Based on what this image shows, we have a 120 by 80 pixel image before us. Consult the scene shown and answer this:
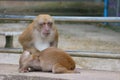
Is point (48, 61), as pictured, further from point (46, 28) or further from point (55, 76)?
point (46, 28)

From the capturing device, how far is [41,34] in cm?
497

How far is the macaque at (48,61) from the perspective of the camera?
191 inches

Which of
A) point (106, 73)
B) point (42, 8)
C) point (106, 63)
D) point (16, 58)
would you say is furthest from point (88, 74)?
point (42, 8)

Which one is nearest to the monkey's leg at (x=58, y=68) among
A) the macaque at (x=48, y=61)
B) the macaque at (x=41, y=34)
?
the macaque at (x=48, y=61)

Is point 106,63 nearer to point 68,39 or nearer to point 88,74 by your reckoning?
point 88,74

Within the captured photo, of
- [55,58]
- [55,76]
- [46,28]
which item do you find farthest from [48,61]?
[46,28]

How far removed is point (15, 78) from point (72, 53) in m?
1.27

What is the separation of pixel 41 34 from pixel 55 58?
371mm

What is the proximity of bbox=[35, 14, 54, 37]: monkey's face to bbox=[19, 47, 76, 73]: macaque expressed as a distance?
23 centimetres

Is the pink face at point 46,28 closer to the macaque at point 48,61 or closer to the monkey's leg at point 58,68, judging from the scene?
the macaque at point 48,61

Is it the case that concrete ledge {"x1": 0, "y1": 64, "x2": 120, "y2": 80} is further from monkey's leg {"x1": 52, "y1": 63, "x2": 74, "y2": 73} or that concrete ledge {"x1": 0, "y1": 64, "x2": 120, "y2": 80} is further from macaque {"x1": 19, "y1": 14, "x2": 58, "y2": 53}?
macaque {"x1": 19, "y1": 14, "x2": 58, "y2": 53}

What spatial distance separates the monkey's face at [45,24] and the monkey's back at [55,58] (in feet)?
0.76

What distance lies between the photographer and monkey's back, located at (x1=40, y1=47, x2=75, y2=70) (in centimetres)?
486

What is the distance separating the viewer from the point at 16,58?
8969 mm
